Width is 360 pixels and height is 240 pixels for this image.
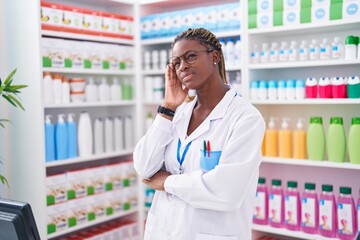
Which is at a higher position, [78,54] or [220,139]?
[78,54]

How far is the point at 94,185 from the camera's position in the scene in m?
3.60

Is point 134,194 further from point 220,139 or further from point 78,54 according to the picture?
point 220,139

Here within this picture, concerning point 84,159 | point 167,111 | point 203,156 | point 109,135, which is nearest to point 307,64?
point 167,111

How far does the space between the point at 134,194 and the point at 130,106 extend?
31.0 inches

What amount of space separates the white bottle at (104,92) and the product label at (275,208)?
1.55 m

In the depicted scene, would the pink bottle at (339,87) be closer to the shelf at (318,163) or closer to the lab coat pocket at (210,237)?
the shelf at (318,163)

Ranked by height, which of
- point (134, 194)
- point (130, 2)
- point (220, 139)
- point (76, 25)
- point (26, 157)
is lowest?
point (134, 194)

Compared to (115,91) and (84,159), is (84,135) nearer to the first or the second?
(84,159)

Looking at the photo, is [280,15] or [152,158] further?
[280,15]

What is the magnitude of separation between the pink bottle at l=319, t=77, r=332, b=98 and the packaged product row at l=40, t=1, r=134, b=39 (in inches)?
67.0

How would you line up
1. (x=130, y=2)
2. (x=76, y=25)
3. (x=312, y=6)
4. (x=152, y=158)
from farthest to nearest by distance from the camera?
1. (x=130, y=2)
2. (x=76, y=25)
3. (x=312, y=6)
4. (x=152, y=158)

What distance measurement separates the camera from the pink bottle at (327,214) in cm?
293

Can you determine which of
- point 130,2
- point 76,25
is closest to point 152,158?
point 76,25

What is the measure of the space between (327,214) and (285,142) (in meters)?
0.56
